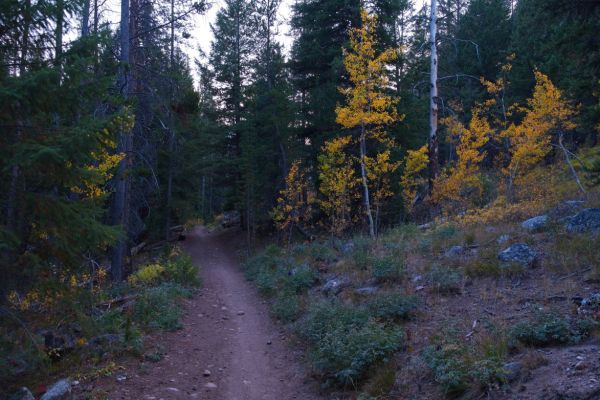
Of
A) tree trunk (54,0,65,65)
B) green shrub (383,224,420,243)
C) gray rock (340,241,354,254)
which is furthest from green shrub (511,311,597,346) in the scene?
gray rock (340,241,354,254)

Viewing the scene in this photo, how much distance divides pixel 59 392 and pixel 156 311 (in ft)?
12.5

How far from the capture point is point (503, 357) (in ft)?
16.4

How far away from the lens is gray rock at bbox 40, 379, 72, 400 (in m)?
5.83

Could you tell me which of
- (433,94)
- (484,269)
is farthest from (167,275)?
(433,94)

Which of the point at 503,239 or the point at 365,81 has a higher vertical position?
the point at 365,81

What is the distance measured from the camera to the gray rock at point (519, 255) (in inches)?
308

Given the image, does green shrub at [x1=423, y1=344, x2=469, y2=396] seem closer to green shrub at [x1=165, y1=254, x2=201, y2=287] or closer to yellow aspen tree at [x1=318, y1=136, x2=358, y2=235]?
green shrub at [x1=165, y1=254, x2=201, y2=287]

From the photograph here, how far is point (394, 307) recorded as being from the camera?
7234 millimetres

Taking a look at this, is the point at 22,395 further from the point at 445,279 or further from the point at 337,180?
the point at 337,180

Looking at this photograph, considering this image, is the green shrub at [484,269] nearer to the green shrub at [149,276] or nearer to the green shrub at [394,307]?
the green shrub at [394,307]

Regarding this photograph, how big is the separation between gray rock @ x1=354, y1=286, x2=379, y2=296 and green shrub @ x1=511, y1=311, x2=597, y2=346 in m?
3.52

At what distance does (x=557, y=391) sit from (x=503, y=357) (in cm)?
93

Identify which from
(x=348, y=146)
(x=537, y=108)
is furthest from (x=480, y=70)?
(x=348, y=146)

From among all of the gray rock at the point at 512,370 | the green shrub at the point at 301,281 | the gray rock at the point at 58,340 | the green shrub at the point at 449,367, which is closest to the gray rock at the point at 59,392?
the gray rock at the point at 58,340
